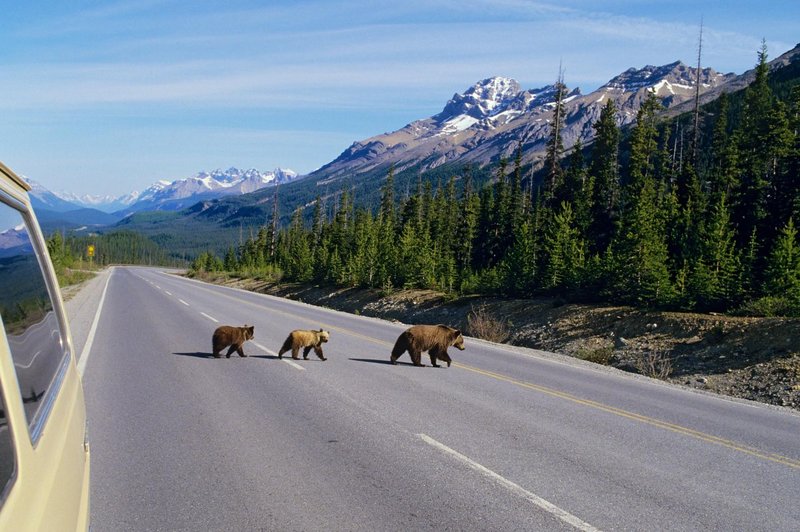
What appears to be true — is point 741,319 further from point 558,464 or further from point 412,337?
point 558,464

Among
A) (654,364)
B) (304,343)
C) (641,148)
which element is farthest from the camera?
(641,148)

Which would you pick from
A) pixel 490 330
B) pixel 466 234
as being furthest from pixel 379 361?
pixel 466 234

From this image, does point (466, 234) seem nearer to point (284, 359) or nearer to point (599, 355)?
point (599, 355)

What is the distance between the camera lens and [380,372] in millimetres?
11156

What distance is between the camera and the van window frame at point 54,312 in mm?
2100

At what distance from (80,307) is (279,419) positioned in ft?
79.3

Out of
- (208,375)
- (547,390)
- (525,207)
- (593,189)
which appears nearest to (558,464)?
(547,390)

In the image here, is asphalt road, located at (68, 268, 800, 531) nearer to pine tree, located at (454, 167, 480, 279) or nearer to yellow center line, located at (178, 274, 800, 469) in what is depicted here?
yellow center line, located at (178, 274, 800, 469)

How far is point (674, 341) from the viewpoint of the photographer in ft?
57.5

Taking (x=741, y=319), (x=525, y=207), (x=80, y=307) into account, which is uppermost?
(x=525, y=207)

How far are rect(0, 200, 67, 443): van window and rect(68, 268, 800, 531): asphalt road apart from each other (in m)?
2.13

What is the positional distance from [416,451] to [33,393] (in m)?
4.52

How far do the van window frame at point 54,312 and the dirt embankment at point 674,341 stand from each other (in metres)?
13.2

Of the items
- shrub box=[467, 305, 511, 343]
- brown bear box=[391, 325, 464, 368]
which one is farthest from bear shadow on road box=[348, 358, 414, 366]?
shrub box=[467, 305, 511, 343]
